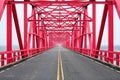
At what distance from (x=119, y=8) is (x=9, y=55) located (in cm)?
856

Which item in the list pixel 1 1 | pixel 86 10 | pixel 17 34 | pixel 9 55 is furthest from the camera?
pixel 86 10

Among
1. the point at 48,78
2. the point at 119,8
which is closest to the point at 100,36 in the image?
the point at 119,8

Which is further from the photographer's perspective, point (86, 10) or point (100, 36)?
point (86, 10)

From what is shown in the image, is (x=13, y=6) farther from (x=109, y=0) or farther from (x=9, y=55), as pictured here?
(x=109, y=0)

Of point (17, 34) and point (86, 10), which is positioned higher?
point (86, 10)

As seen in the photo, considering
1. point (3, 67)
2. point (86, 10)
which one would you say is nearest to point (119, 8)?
point (3, 67)

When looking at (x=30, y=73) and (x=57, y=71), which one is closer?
(x=30, y=73)

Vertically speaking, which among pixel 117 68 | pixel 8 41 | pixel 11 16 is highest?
pixel 11 16

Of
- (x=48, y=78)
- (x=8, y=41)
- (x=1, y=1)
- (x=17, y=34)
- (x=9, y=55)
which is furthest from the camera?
(x=17, y=34)

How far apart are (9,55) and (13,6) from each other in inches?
162

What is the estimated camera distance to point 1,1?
59.5ft

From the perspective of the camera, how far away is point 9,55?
22.0 metres

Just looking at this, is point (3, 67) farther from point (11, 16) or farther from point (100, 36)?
point (100, 36)

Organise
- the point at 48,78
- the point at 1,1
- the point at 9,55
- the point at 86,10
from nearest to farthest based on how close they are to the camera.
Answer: the point at 48,78
the point at 1,1
the point at 9,55
the point at 86,10
